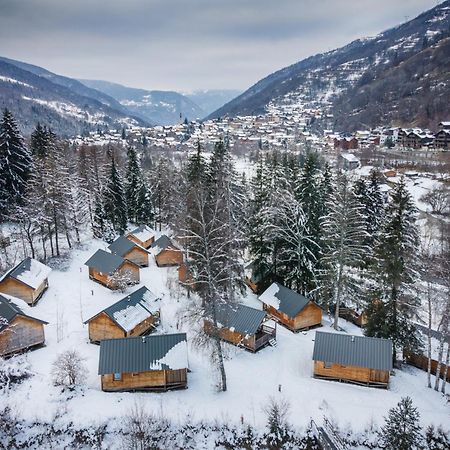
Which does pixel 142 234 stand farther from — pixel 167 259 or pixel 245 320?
pixel 245 320

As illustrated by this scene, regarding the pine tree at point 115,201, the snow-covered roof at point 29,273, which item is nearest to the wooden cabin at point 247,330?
the snow-covered roof at point 29,273

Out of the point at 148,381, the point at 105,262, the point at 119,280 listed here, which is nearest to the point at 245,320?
the point at 148,381

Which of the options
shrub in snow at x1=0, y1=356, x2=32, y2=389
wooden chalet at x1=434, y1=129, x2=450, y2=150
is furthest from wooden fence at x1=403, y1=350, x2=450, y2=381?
wooden chalet at x1=434, y1=129, x2=450, y2=150

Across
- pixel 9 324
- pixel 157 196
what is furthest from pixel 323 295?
pixel 157 196

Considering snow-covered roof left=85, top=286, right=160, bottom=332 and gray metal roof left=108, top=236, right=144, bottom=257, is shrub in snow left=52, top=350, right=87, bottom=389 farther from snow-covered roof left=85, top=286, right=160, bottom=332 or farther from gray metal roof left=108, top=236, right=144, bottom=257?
gray metal roof left=108, top=236, right=144, bottom=257

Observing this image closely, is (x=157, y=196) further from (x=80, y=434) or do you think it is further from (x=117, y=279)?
(x=80, y=434)

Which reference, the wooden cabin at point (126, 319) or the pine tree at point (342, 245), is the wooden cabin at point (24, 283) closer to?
the wooden cabin at point (126, 319)

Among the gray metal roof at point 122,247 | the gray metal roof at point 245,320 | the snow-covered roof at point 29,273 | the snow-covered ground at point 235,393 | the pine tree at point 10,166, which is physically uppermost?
the pine tree at point 10,166
